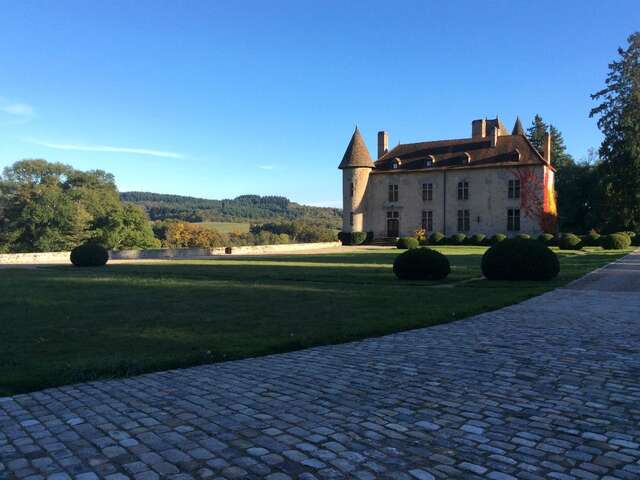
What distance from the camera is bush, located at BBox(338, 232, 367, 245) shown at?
46188mm

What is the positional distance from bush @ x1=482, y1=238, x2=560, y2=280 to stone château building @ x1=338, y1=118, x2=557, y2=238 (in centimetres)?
2957

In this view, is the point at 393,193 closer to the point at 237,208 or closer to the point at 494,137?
the point at 494,137

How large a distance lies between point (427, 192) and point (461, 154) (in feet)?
14.9

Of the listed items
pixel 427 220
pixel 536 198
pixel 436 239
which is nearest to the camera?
pixel 536 198

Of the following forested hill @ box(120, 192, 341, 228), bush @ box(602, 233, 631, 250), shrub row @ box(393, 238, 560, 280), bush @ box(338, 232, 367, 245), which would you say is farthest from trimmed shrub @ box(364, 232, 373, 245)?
forested hill @ box(120, 192, 341, 228)

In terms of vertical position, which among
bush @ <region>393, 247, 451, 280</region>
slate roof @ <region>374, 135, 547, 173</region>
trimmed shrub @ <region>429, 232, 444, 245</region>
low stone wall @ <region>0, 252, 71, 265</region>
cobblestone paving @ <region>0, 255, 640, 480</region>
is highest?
slate roof @ <region>374, 135, 547, 173</region>

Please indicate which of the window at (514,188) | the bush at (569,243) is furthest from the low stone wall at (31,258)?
the window at (514,188)

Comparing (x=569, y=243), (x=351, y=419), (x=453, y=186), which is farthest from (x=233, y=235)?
(x=351, y=419)

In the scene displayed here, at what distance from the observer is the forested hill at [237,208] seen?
300 ft

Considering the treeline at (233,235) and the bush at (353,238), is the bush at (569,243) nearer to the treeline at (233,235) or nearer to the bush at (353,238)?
the bush at (353,238)

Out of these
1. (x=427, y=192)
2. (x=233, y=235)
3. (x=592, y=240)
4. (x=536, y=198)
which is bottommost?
(x=592, y=240)

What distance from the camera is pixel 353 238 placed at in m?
46.2

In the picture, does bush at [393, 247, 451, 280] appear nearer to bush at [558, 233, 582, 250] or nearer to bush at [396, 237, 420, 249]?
bush at [558, 233, 582, 250]

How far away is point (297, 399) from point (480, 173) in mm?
42607
